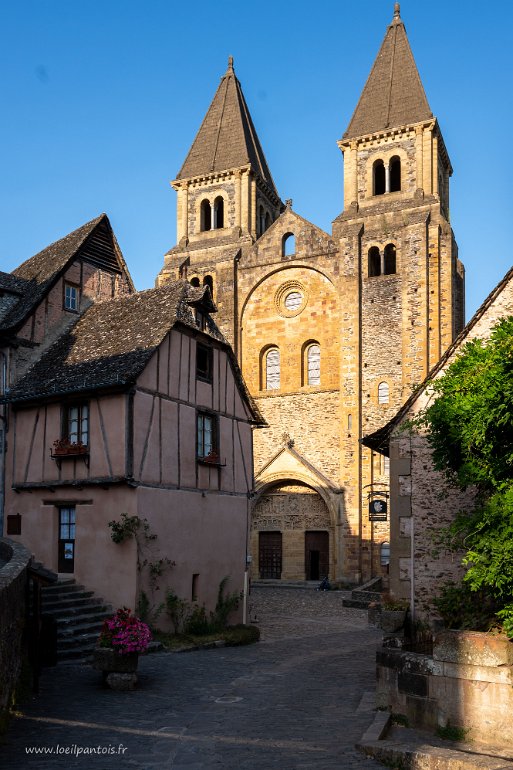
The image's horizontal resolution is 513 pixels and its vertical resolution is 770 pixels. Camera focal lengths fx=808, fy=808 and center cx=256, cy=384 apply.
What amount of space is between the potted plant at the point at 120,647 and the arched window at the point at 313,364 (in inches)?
964

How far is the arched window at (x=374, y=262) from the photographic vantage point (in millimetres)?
34938

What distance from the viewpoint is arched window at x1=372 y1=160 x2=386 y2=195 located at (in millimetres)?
36562

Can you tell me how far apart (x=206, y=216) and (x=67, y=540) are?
27.1 meters

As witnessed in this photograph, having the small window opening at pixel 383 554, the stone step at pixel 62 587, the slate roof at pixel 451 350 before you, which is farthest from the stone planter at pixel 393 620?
the small window opening at pixel 383 554

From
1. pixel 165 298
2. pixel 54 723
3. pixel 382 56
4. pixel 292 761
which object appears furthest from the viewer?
pixel 382 56

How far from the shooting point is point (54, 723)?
9180mm

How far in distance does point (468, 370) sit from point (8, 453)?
11.6 m

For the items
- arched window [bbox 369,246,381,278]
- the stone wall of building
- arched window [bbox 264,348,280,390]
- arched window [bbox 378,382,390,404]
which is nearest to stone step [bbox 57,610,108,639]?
the stone wall of building

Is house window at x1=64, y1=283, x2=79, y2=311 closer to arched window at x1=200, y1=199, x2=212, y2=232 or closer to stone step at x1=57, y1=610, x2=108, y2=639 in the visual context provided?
stone step at x1=57, y1=610, x2=108, y2=639

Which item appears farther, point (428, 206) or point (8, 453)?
point (428, 206)

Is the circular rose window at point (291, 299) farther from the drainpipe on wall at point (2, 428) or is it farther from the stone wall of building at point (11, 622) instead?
the stone wall of building at point (11, 622)

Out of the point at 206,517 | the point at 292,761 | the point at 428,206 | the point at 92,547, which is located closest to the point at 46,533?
the point at 92,547

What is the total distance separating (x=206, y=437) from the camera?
19141 mm

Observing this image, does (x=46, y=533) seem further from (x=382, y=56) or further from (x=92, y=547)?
(x=382, y=56)
